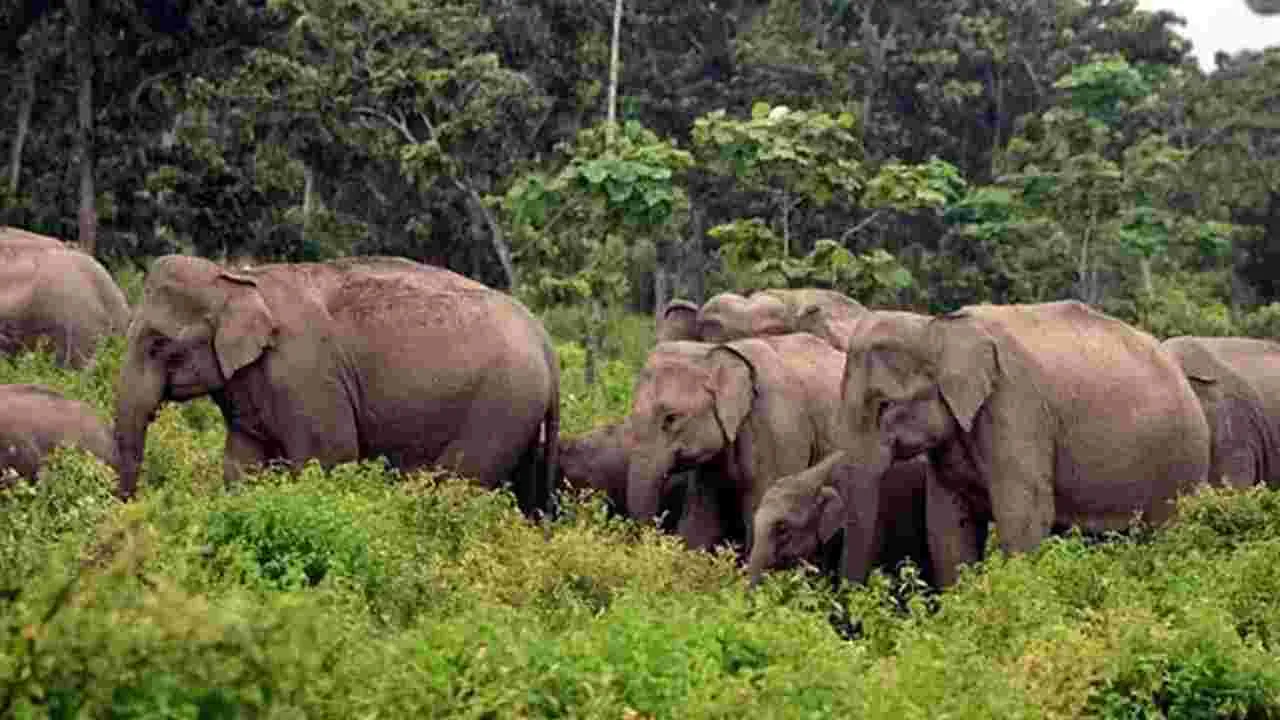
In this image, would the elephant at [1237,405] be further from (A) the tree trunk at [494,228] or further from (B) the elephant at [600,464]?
(A) the tree trunk at [494,228]

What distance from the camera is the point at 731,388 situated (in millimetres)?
12641

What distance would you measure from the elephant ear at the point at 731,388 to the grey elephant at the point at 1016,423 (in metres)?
1.15

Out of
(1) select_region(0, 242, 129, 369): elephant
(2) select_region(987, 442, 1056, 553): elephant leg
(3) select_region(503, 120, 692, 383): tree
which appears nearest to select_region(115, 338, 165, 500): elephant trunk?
(2) select_region(987, 442, 1056, 553): elephant leg

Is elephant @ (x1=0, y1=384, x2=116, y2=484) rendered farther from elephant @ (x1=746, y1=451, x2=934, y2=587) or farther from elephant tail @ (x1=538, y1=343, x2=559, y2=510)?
elephant @ (x1=746, y1=451, x2=934, y2=587)

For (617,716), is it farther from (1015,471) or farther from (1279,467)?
(1279,467)

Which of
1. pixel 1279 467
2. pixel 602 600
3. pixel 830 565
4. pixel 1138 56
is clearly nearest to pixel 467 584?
pixel 602 600

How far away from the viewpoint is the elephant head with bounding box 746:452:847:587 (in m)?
11.3

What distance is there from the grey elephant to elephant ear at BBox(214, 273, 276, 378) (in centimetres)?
312

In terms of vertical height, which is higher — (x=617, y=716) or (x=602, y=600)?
(x=617, y=716)

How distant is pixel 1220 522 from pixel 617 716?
5.00 m

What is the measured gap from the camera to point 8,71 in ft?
74.4

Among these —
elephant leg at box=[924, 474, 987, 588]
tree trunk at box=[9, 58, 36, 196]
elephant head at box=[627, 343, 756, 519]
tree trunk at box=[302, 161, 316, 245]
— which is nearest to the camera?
elephant leg at box=[924, 474, 987, 588]

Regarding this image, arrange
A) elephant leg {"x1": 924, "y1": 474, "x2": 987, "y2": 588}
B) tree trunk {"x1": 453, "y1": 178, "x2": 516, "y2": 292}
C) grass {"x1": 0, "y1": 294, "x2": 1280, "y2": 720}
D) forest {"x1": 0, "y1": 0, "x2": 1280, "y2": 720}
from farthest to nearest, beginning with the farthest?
tree trunk {"x1": 453, "y1": 178, "x2": 516, "y2": 292}, elephant leg {"x1": 924, "y1": 474, "x2": 987, "y2": 588}, forest {"x1": 0, "y1": 0, "x2": 1280, "y2": 720}, grass {"x1": 0, "y1": 294, "x2": 1280, "y2": 720}

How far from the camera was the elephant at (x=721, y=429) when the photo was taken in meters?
A: 12.6
